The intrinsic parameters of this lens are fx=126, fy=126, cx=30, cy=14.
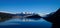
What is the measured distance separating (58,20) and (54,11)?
0.16 meters

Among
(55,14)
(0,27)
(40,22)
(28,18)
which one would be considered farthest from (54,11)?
(0,27)

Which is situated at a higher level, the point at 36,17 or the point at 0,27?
the point at 36,17

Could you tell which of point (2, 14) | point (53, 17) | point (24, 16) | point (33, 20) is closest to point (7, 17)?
point (2, 14)

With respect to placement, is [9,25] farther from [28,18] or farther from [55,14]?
[55,14]

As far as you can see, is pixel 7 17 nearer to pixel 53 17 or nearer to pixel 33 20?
pixel 33 20

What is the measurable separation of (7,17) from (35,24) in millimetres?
463

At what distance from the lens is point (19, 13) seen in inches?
76.9

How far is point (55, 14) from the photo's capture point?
194 cm

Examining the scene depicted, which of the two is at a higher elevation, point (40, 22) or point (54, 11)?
point (54, 11)

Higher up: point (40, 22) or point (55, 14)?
A: point (55, 14)

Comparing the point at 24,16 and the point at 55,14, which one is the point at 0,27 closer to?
the point at 24,16

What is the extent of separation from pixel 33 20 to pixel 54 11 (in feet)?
1.16

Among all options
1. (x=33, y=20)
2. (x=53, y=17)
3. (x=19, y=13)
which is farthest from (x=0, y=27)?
(x=53, y=17)

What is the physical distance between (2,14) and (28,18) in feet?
1.41
